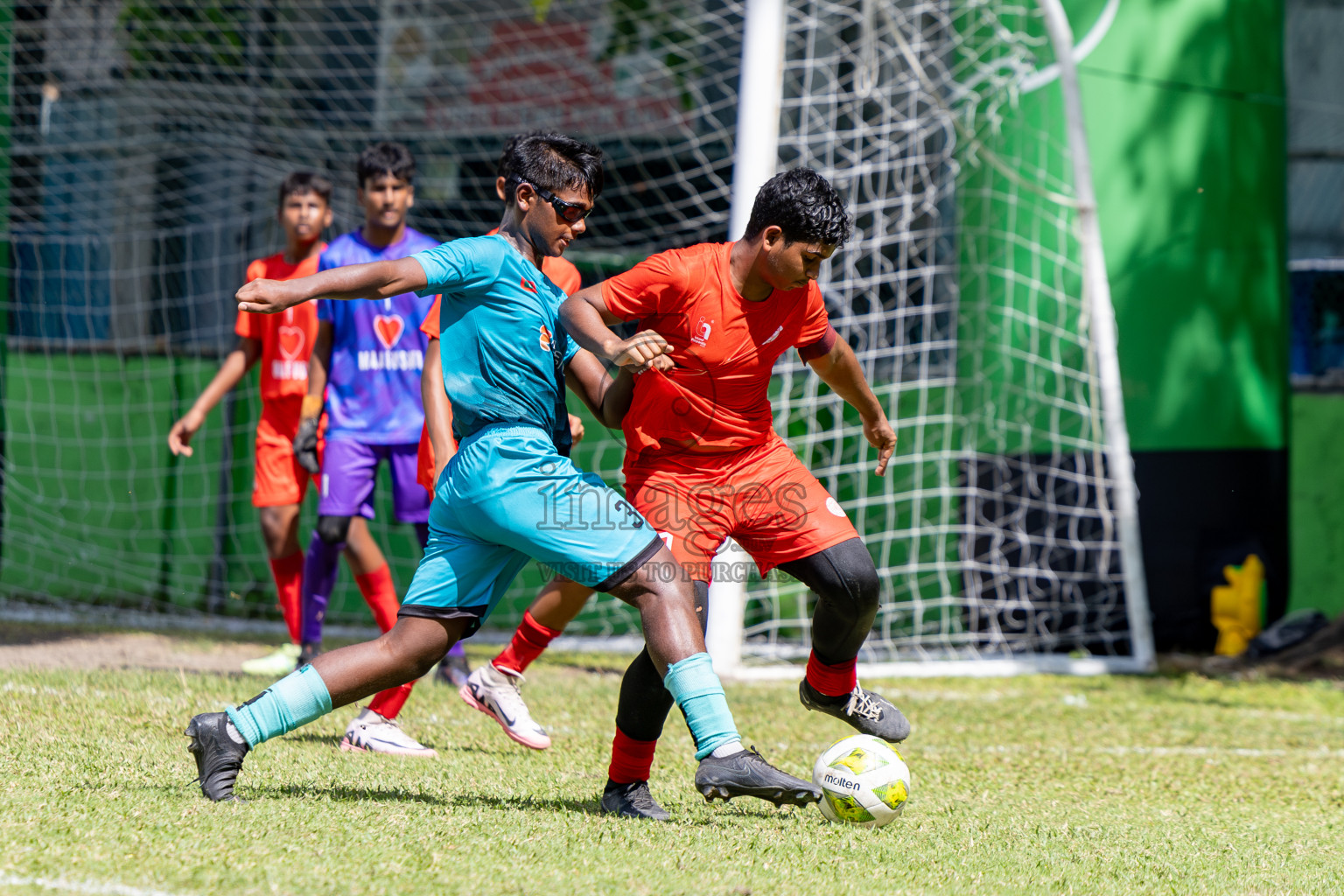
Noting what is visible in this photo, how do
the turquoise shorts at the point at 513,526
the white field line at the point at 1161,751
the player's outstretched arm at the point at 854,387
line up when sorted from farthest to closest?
the white field line at the point at 1161,751
the player's outstretched arm at the point at 854,387
the turquoise shorts at the point at 513,526

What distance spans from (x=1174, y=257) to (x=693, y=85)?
10.4 feet

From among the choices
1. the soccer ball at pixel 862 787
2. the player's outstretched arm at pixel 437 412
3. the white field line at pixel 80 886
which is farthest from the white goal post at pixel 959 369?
the white field line at pixel 80 886

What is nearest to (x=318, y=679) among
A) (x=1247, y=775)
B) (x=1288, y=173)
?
(x=1247, y=775)

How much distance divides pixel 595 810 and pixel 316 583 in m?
2.29

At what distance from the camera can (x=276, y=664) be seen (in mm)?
5629

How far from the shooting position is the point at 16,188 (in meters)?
8.40

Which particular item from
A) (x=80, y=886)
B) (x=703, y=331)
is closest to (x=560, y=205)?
(x=703, y=331)

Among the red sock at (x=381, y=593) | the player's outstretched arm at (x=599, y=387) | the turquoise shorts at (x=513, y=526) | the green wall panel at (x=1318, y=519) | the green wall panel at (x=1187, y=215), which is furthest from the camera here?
the green wall panel at (x=1318, y=519)

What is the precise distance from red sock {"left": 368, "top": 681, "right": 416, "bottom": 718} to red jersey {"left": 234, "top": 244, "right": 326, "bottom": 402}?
6.53ft

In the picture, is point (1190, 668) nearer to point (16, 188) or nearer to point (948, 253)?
point (948, 253)

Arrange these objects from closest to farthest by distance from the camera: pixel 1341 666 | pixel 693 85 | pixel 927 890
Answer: pixel 927 890, pixel 1341 666, pixel 693 85

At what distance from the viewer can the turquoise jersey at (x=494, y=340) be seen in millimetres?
3180

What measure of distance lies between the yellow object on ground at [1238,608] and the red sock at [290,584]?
489 cm

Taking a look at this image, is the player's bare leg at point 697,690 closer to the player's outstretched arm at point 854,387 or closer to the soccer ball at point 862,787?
the soccer ball at point 862,787
